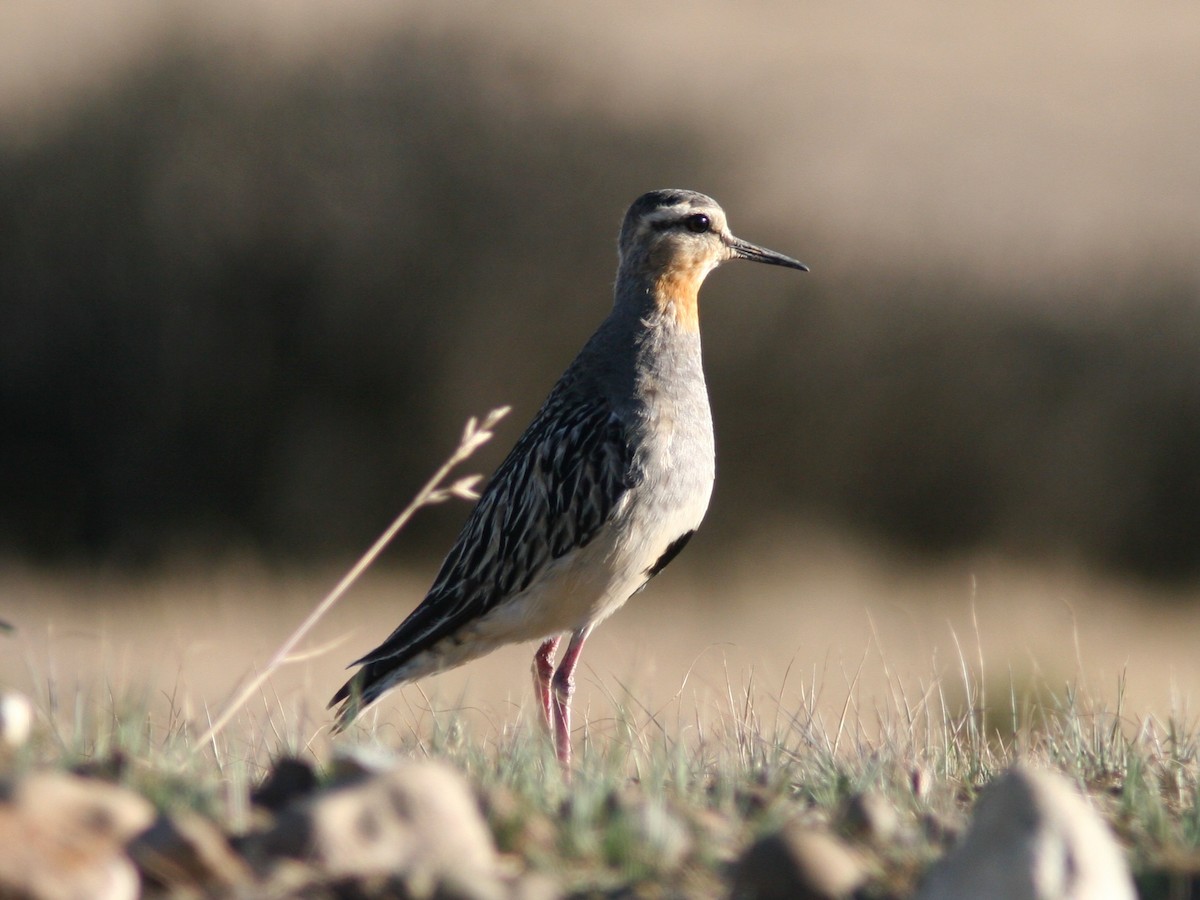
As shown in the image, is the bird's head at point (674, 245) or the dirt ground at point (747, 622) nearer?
the bird's head at point (674, 245)

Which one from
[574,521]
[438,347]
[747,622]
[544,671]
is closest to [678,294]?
[574,521]

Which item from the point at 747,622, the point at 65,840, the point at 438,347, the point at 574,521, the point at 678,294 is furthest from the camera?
the point at 438,347

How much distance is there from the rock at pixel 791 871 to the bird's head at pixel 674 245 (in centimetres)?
415

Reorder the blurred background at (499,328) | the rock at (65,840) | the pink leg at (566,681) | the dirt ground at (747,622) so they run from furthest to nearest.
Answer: the blurred background at (499,328), the dirt ground at (747,622), the pink leg at (566,681), the rock at (65,840)

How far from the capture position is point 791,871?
2.79m

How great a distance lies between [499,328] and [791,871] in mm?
12215

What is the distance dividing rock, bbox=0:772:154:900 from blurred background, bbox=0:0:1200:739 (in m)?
9.73

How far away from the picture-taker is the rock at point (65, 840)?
2518mm

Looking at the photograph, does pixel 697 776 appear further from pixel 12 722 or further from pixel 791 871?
pixel 12 722

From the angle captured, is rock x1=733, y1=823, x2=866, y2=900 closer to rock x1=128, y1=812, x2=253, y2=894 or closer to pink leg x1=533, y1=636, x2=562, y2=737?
rock x1=128, y1=812, x2=253, y2=894

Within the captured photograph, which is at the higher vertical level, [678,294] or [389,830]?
[678,294]

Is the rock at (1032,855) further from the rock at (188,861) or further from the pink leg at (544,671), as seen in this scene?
the pink leg at (544,671)

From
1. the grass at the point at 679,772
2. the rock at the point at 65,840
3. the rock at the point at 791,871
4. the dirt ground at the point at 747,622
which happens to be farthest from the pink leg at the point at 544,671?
the rock at the point at 65,840

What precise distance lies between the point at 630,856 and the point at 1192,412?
11.9 m
